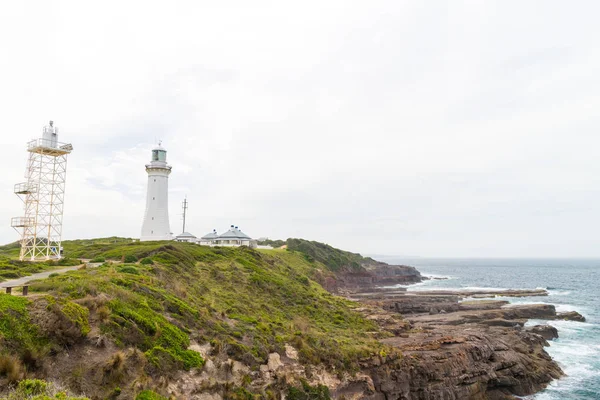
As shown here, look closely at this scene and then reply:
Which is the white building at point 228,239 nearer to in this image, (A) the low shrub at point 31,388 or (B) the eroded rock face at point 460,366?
(B) the eroded rock face at point 460,366

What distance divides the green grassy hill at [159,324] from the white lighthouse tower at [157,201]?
383 inches

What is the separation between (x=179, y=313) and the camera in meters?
18.8

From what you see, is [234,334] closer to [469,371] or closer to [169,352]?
[169,352]

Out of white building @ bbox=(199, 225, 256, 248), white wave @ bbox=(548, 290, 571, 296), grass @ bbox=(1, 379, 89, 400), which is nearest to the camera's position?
grass @ bbox=(1, 379, 89, 400)

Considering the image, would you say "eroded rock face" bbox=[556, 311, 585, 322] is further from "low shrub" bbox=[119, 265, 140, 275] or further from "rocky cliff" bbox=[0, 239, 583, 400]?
"low shrub" bbox=[119, 265, 140, 275]

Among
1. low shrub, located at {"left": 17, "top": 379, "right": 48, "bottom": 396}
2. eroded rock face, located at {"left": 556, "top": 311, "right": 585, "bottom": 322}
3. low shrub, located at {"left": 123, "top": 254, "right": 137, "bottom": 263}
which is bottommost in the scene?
eroded rock face, located at {"left": 556, "top": 311, "right": 585, "bottom": 322}

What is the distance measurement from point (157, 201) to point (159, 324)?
30418 millimetres

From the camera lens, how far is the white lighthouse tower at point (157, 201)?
144 feet

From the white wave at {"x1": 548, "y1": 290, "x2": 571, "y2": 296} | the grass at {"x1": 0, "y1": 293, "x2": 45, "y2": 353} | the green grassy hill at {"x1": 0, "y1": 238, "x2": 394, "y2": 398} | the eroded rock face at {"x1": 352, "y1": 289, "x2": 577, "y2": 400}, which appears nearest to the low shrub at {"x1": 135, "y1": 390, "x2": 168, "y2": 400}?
the green grassy hill at {"x1": 0, "y1": 238, "x2": 394, "y2": 398}

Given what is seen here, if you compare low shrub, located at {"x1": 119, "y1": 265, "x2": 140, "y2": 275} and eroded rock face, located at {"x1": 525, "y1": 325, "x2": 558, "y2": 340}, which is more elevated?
low shrub, located at {"x1": 119, "y1": 265, "x2": 140, "y2": 275}

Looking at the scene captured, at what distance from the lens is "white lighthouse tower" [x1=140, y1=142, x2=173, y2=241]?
144 feet

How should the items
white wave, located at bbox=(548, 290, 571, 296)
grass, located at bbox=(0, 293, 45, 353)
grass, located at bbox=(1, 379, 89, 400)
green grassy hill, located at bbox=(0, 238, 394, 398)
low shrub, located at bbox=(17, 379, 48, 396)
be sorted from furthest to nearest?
1. white wave, located at bbox=(548, 290, 571, 296)
2. green grassy hill, located at bbox=(0, 238, 394, 398)
3. grass, located at bbox=(0, 293, 45, 353)
4. low shrub, located at bbox=(17, 379, 48, 396)
5. grass, located at bbox=(1, 379, 89, 400)

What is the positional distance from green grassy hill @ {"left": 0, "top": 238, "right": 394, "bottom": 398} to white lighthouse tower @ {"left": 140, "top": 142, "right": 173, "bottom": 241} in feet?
31.9

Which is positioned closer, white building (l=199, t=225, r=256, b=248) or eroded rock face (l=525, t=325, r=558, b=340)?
eroded rock face (l=525, t=325, r=558, b=340)
